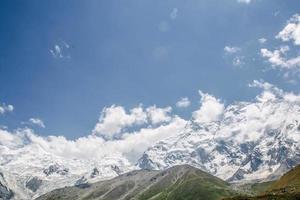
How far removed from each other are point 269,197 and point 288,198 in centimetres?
960

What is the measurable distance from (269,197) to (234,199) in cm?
1236

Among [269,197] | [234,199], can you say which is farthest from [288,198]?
[234,199]

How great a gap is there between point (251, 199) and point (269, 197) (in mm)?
8032

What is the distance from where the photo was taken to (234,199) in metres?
165

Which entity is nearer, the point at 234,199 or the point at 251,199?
the point at 251,199

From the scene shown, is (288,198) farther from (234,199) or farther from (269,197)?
(234,199)

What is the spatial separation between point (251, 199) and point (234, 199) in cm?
1186

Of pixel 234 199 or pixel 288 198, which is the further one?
pixel 234 199

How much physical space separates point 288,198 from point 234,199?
21.1m

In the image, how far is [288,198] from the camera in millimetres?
149500

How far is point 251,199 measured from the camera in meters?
154

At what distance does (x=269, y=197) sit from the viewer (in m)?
158
